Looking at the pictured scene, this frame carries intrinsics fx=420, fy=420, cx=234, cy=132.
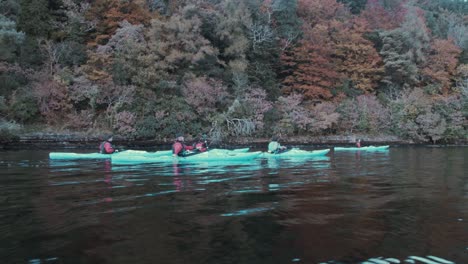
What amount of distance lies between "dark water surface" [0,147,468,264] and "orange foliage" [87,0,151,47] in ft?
69.1

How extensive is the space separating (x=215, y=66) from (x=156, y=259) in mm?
25897

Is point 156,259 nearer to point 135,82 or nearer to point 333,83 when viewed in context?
point 135,82

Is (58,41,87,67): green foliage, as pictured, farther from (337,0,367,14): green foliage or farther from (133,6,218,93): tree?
(337,0,367,14): green foliage

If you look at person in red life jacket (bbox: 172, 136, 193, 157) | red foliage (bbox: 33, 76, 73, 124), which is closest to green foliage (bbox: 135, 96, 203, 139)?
red foliage (bbox: 33, 76, 73, 124)

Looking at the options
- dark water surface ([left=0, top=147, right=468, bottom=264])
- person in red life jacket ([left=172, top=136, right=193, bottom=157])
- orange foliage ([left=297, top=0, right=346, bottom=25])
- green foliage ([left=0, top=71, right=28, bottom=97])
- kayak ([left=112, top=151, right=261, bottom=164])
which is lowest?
dark water surface ([left=0, top=147, right=468, bottom=264])

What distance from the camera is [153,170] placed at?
12.6 m

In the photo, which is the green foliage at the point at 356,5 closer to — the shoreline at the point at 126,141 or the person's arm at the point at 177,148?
the shoreline at the point at 126,141

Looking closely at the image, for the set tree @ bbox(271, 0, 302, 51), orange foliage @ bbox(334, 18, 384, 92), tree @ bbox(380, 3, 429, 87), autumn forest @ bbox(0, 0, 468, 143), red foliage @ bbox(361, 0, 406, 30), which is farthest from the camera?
red foliage @ bbox(361, 0, 406, 30)

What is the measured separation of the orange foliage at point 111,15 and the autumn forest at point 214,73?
10cm

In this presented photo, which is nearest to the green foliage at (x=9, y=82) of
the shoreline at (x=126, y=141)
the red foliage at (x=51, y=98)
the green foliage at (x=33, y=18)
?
the red foliage at (x=51, y=98)

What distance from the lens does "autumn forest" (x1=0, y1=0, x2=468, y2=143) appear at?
25.7 meters

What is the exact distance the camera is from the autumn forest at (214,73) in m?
25.7

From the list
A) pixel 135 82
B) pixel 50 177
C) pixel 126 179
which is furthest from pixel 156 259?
pixel 135 82

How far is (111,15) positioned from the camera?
2903 centimetres
